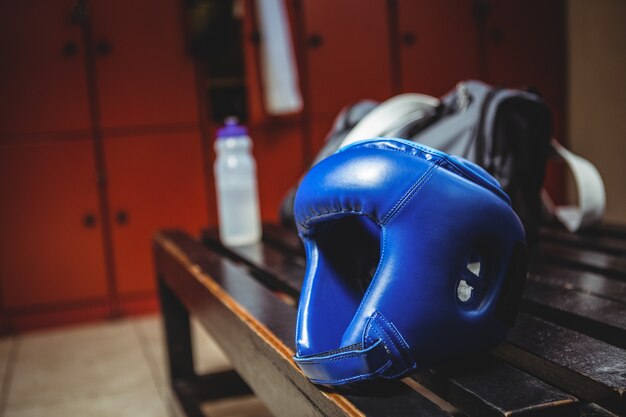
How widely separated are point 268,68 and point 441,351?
2.18 meters

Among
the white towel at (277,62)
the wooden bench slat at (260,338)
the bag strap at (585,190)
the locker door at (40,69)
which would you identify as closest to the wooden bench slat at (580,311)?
the wooden bench slat at (260,338)

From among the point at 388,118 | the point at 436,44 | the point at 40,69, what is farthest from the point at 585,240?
the point at 40,69

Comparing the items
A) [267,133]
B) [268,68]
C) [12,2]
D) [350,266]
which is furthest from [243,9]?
[350,266]

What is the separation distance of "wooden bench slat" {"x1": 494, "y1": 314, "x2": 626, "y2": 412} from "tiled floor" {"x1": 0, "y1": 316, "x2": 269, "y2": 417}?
109 centimetres

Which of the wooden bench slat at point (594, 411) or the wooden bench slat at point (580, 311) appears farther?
the wooden bench slat at point (580, 311)

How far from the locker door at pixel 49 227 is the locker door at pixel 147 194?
8 centimetres

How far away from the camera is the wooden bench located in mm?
561

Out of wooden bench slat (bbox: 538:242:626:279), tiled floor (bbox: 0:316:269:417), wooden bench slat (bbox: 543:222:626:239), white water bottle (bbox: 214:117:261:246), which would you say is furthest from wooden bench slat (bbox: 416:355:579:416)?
tiled floor (bbox: 0:316:269:417)

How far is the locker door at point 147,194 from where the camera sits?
2.71 meters

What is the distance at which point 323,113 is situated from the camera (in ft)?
9.59

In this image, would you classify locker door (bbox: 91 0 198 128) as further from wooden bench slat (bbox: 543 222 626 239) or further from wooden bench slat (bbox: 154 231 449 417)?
wooden bench slat (bbox: 543 222 626 239)

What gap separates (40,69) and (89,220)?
24.4 inches

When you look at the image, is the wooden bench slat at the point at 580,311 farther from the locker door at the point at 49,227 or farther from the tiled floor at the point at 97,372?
the locker door at the point at 49,227

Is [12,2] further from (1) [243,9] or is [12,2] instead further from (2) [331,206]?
(2) [331,206]
